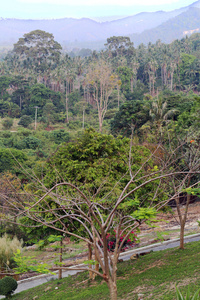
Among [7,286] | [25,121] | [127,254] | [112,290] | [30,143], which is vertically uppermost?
[25,121]

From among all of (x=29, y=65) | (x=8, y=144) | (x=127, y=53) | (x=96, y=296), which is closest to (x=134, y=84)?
(x=127, y=53)

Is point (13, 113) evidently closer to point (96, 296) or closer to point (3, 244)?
point (3, 244)

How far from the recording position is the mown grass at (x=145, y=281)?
24.8ft

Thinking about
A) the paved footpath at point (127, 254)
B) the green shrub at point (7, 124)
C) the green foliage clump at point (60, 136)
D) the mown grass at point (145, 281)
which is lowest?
the paved footpath at point (127, 254)

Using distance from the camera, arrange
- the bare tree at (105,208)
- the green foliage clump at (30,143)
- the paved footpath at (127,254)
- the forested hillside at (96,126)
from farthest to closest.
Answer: the green foliage clump at (30,143) < the paved footpath at (127,254) < the forested hillside at (96,126) < the bare tree at (105,208)

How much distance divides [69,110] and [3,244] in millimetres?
49639

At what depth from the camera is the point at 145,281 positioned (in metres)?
8.36

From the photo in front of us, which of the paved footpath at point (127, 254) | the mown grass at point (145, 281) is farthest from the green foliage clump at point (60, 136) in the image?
the mown grass at point (145, 281)

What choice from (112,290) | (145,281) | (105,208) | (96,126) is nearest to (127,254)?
(145,281)

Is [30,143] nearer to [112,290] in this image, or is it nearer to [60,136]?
[60,136]

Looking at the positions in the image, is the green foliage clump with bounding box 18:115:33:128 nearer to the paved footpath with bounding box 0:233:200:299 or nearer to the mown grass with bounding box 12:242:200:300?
the paved footpath with bounding box 0:233:200:299

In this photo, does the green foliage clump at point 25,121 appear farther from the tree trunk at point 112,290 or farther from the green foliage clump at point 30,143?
the tree trunk at point 112,290

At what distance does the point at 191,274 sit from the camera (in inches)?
310

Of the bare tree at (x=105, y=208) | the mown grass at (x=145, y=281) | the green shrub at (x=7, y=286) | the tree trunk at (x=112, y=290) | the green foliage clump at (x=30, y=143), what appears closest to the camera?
the bare tree at (x=105, y=208)
